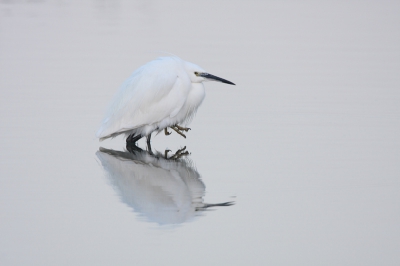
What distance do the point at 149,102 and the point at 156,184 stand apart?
5.28 ft

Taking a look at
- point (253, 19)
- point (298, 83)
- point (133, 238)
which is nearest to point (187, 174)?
point (133, 238)

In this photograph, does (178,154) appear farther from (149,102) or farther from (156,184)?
(156,184)

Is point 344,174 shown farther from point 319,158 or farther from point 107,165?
point 107,165

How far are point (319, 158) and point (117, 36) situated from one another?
27.4 feet

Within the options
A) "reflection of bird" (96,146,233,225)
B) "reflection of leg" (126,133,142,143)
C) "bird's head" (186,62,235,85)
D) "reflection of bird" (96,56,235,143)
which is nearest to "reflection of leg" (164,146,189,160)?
"reflection of bird" (96,146,233,225)

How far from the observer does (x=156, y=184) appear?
20.6ft

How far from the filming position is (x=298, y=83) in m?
10.3

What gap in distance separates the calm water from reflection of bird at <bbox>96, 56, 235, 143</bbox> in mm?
184

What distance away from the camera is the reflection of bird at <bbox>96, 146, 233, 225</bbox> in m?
5.54

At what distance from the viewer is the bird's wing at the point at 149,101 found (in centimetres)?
769

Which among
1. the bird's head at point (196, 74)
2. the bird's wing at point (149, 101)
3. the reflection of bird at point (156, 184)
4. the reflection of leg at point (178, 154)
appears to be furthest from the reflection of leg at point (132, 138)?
the bird's head at point (196, 74)

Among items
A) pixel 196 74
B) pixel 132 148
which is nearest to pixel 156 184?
pixel 132 148

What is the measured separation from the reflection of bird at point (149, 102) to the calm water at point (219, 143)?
184 millimetres

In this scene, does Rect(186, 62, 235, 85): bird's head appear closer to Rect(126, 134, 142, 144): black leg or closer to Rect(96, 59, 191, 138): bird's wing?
Rect(96, 59, 191, 138): bird's wing
